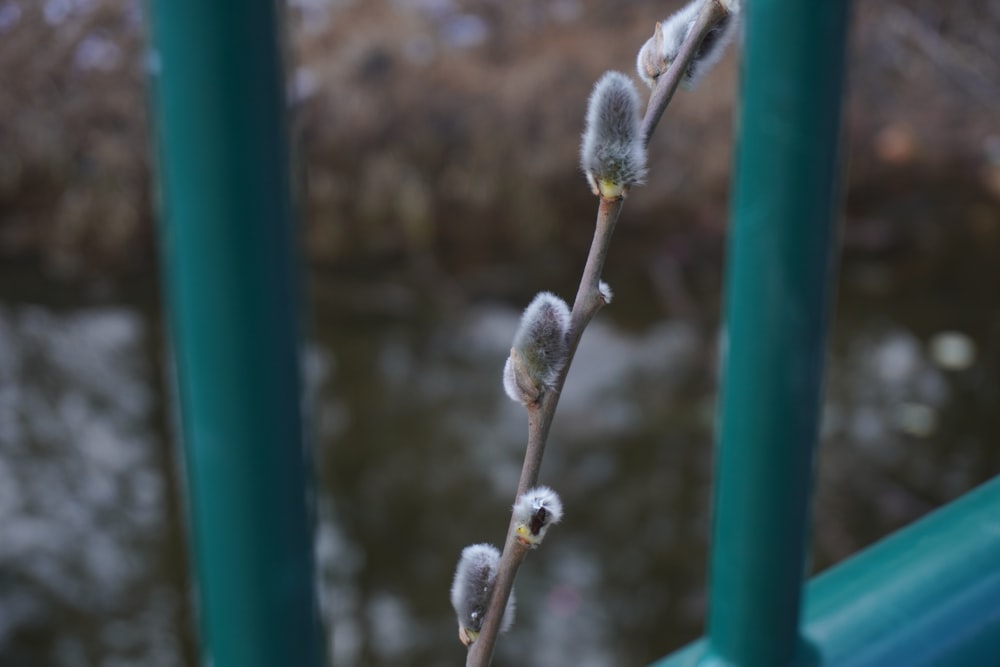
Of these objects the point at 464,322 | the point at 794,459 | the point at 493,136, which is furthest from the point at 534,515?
the point at 493,136

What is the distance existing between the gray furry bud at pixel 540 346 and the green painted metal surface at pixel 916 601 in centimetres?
18

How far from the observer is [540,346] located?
0.25 meters

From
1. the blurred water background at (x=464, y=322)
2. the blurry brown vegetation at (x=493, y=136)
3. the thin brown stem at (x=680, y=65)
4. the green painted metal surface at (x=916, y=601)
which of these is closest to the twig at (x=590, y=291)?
the thin brown stem at (x=680, y=65)

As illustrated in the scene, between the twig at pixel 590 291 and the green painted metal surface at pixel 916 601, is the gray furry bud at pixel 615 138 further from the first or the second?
the green painted metal surface at pixel 916 601

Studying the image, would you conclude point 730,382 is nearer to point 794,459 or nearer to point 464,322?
point 794,459

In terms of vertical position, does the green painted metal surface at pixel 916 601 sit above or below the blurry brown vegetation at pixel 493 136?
below

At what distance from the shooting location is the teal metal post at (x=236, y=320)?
19 cm

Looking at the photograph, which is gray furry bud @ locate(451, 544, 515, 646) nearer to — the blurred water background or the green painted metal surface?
the green painted metal surface

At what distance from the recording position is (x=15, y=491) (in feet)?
5.50

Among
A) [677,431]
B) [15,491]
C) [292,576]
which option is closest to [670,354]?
[677,431]

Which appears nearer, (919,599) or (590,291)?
(590,291)

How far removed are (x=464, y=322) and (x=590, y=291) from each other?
195 cm

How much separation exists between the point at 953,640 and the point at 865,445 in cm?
159

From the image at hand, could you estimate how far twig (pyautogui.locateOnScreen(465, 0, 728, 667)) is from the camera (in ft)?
0.81
